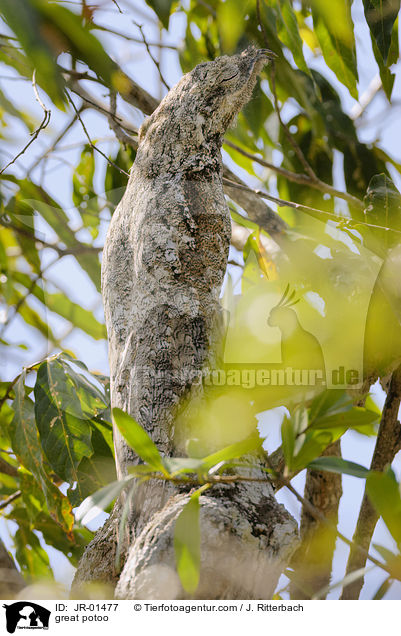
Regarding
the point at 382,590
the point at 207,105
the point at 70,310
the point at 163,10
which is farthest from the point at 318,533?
the point at 163,10

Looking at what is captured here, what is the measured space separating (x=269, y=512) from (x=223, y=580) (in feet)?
0.22

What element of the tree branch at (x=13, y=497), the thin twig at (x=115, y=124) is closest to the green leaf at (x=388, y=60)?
the thin twig at (x=115, y=124)

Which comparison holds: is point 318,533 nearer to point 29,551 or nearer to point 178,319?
point 178,319

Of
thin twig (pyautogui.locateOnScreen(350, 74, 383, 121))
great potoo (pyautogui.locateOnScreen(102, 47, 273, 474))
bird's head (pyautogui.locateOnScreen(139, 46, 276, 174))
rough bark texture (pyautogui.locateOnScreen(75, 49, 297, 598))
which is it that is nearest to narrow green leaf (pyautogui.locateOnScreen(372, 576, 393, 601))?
rough bark texture (pyautogui.locateOnScreen(75, 49, 297, 598))

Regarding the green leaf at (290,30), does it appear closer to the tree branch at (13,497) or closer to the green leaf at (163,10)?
the green leaf at (163,10)

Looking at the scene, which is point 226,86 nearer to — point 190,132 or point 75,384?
point 190,132

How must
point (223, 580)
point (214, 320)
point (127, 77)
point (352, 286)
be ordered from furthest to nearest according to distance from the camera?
1. point (127, 77)
2. point (352, 286)
3. point (214, 320)
4. point (223, 580)

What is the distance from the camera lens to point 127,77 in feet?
3.35

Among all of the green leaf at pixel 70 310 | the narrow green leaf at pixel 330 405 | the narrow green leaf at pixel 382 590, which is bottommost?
the narrow green leaf at pixel 382 590

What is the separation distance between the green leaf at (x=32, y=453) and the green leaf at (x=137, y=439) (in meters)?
0.50

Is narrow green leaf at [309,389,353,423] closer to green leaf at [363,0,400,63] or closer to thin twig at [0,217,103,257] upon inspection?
green leaf at [363,0,400,63]

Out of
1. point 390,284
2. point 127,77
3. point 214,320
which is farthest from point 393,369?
point 127,77

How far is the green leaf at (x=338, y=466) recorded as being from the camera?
38 centimetres
